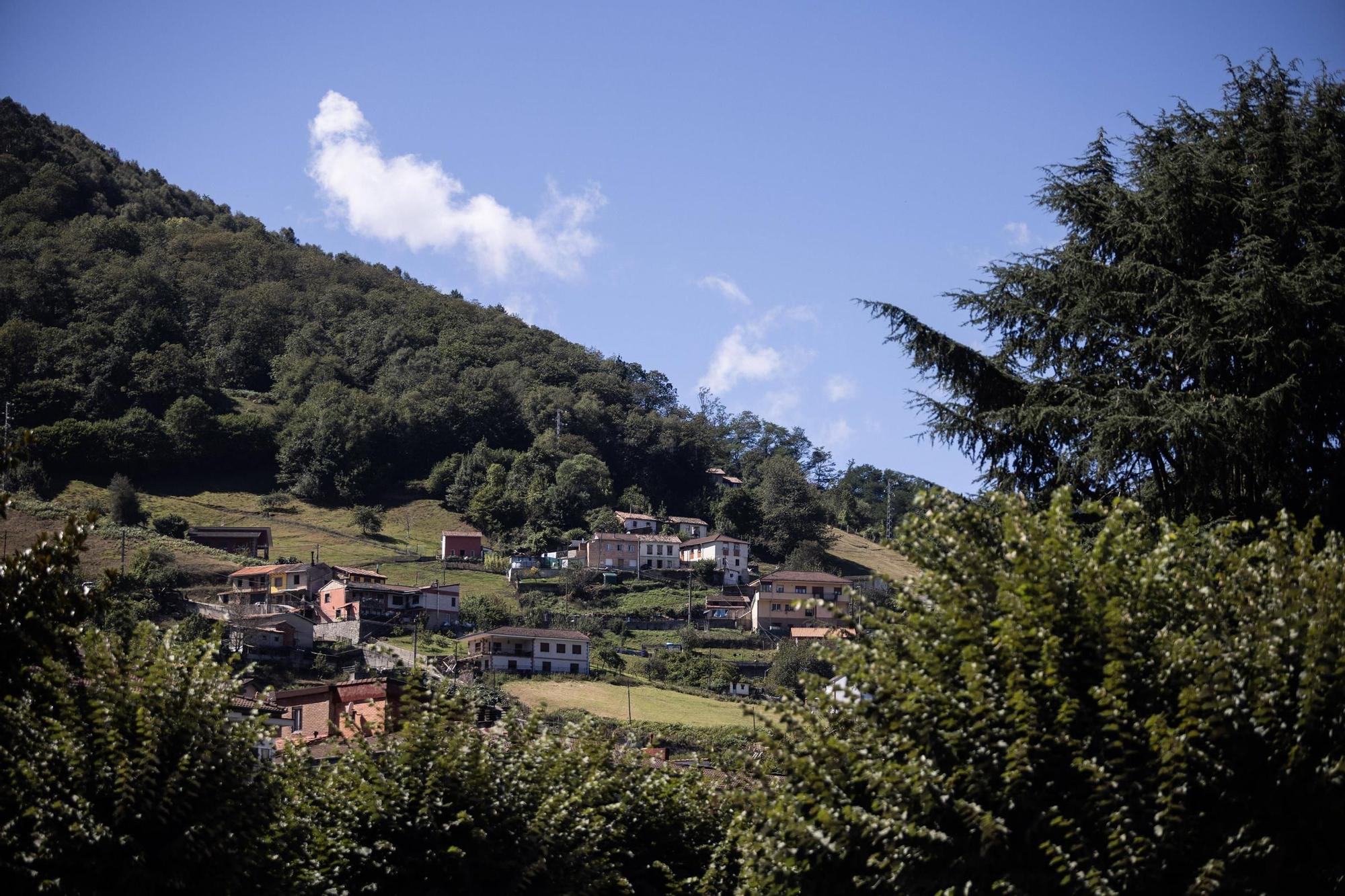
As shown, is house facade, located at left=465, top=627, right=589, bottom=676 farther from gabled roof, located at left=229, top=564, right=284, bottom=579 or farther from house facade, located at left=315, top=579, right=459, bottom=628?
gabled roof, located at left=229, top=564, right=284, bottom=579

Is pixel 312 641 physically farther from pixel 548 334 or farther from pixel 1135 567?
pixel 548 334

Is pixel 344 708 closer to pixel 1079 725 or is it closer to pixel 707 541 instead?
pixel 1079 725

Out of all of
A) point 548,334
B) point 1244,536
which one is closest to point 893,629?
point 1244,536

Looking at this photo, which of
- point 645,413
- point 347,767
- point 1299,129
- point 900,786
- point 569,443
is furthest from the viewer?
point 645,413

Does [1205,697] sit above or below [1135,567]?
below

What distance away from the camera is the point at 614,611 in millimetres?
87438

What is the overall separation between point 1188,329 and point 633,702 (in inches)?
1830

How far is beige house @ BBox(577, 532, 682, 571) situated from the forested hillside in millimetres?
5989

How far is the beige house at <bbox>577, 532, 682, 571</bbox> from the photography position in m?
102

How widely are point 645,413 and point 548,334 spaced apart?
30.1 m

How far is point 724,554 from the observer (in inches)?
4139

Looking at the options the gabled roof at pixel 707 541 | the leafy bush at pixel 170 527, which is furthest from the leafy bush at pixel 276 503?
the gabled roof at pixel 707 541

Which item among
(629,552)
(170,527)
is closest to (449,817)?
(170,527)

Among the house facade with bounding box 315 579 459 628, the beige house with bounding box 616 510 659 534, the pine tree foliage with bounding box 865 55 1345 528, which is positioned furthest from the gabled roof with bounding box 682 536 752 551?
the pine tree foliage with bounding box 865 55 1345 528
